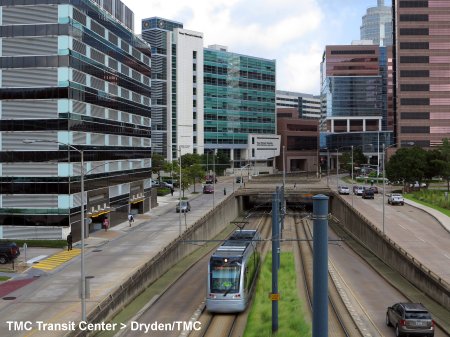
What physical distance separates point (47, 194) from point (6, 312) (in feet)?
79.6

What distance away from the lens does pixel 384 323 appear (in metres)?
28.9

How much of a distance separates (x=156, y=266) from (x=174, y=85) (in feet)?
363

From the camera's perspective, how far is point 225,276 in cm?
2880

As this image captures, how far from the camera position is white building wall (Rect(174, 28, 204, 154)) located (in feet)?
481

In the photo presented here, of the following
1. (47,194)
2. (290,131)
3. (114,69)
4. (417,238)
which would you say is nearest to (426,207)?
(417,238)

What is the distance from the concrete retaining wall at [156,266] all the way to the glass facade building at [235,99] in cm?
8107

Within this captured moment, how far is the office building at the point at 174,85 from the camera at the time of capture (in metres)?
144

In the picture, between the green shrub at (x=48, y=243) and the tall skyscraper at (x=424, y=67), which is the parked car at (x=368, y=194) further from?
the green shrub at (x=48, y=243)

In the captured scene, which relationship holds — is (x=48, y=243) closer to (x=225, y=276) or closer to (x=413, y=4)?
(x=225, y=276)

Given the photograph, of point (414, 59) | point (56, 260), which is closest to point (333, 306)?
point (56, 260)

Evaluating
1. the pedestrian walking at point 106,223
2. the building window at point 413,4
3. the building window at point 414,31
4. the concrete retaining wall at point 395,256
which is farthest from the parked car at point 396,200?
the building window at point 413,4

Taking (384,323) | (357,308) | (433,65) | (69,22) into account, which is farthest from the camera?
(433,65)

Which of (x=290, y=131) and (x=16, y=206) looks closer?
(x=16, y=206)

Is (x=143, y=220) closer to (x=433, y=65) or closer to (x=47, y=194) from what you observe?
(x=47, y=194)
